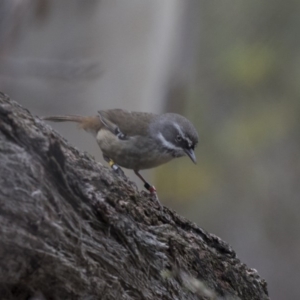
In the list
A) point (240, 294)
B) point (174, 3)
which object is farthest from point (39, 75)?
point (174, 3)

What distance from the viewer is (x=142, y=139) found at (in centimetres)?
463

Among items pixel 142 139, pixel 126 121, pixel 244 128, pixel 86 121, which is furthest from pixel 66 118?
pixel 244 128

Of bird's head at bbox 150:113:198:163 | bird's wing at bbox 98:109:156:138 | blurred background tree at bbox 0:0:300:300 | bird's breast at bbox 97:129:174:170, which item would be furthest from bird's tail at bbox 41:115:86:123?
blurred background tree at bbox 0:0:300:300

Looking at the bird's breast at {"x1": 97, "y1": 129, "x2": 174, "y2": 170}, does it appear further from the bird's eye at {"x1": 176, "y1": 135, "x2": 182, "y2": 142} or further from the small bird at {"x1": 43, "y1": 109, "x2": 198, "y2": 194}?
the bird's eye at {"x1": 176, "y1": 135, "x2": 182, "y2": 142}

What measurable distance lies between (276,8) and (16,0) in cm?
633

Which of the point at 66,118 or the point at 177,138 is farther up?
the point at 177,138

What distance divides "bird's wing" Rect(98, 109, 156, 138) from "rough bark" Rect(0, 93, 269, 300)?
178cm

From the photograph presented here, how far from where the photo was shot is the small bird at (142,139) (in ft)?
15.0

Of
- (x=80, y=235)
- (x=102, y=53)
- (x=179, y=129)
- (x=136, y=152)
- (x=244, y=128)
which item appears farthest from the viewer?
(x=244, y=128)

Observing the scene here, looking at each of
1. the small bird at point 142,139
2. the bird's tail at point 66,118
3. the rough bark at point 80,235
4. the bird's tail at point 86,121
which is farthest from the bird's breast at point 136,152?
the rough bark at point 80,235

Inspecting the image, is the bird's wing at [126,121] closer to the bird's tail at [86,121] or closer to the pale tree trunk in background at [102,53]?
the bird's tail at [86,121]

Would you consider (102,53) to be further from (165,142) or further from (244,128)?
(244,128)

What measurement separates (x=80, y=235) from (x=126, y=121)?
8.25ft

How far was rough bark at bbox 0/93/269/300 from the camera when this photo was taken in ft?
6.87
